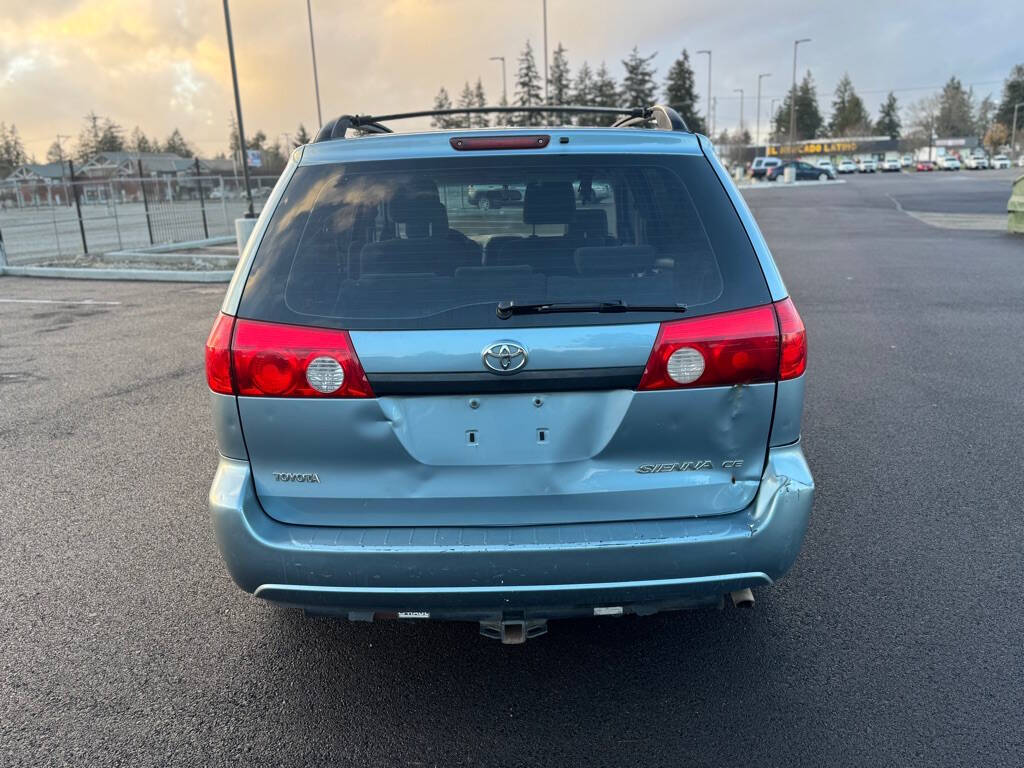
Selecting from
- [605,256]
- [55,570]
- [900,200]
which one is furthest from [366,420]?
[900,200]

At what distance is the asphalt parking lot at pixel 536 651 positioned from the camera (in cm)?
258

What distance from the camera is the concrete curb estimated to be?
14992mm

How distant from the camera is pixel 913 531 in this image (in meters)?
3.98

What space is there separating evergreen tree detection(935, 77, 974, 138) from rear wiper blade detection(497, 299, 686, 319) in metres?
145

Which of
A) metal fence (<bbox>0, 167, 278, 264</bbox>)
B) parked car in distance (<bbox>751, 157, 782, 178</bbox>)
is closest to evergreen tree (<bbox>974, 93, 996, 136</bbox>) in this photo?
parked car in distance (<bbox>751, 157, 782, 178</bbox>)

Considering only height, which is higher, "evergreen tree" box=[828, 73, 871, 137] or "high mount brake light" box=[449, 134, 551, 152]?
"evergreen tree" box=[828, 73, 871, 137]

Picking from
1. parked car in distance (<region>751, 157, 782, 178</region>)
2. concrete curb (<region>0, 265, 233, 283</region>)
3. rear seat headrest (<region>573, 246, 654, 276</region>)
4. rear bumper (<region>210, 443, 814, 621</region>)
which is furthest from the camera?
parked car in distance (<region>751, 157, 782, 178</region>)

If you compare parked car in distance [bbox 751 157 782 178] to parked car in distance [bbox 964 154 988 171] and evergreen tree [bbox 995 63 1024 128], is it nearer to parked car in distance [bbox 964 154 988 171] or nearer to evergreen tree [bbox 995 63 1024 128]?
parked car in distance [bbox 964 154 988 171]

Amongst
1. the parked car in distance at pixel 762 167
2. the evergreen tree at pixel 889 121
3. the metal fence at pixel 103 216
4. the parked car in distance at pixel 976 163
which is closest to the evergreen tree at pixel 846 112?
the evergreen tree at pixel 889 121

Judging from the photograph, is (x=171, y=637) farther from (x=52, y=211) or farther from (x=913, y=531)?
(x=52, y=211)

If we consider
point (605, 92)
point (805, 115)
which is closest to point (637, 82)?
point (605, 92)

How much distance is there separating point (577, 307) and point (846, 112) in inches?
6170

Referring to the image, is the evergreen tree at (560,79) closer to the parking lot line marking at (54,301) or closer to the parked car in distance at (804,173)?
the parked car in distance at (804,173)

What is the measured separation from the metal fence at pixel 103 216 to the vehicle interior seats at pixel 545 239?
65.1 feet
